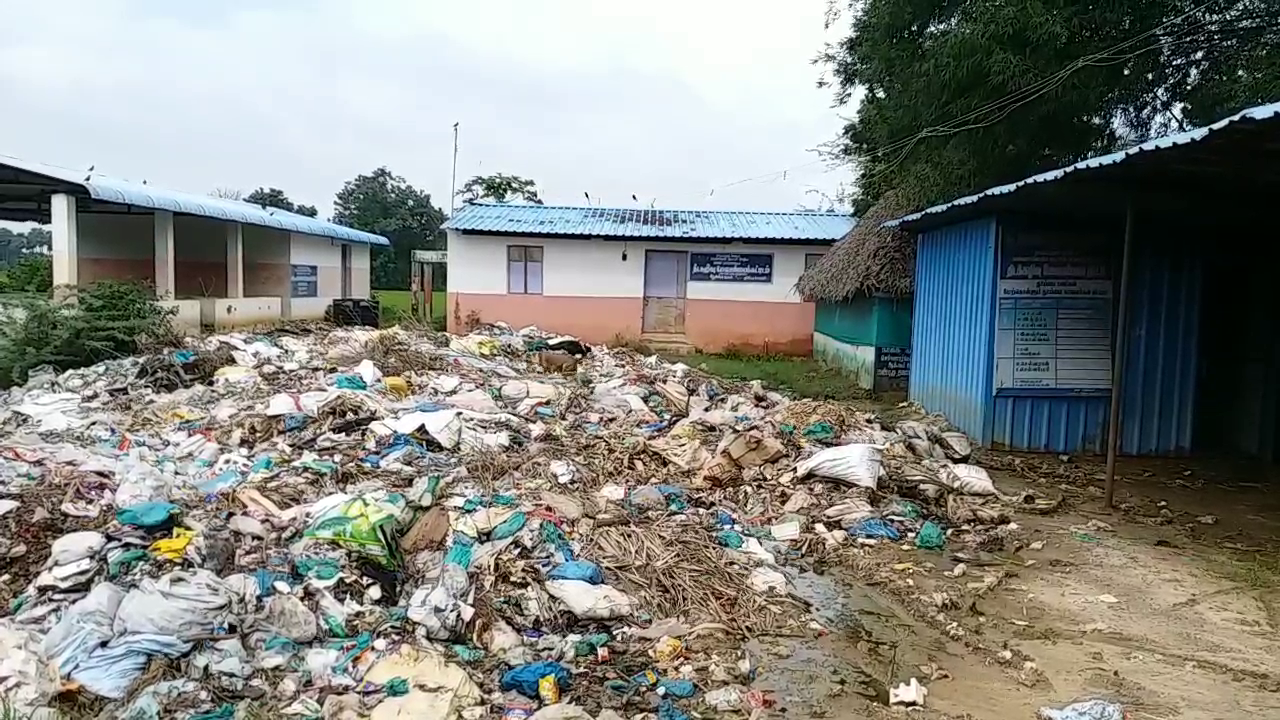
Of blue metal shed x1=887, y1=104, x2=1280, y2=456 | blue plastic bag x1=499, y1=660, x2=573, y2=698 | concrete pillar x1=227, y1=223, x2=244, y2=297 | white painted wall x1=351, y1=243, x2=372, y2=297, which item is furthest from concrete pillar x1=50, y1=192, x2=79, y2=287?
blue metal shed x1=887, y1=104, x2=1280, y2=456

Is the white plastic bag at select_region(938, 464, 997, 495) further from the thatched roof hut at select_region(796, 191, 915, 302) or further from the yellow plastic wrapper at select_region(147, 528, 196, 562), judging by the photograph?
the thatched roof hut at select_region(796, 191, 915, 302)

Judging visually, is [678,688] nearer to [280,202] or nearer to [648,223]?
[648,223]

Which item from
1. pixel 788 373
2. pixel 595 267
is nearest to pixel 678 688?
pixel 788 373

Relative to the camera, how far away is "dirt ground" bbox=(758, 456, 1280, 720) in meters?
3.40

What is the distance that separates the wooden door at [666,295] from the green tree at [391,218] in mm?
17421

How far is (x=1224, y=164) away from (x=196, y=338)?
10.9 m

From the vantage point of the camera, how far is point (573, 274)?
652 inches

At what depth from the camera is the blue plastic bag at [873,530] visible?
543 centimetres

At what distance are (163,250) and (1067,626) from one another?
13362 mm

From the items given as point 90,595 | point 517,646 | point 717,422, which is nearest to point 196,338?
point 717,422

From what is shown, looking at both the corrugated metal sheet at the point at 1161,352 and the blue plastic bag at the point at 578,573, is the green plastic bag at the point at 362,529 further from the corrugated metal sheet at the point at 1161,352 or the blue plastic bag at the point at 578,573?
the corrugated metal sheet at the point at 1161,352

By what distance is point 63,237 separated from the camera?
11156mm

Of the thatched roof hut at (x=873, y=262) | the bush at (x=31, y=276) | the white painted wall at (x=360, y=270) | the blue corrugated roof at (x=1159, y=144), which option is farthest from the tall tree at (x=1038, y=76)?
the white painted wall at (x=360, y=270)

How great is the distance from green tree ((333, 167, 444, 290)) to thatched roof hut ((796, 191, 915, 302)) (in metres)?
22.0
